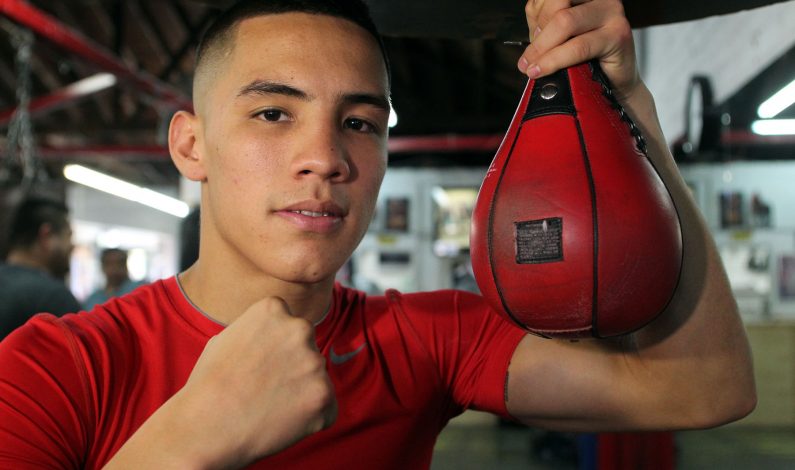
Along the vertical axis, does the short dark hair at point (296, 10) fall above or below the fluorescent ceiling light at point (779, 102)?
below

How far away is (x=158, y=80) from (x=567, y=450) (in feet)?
13.9

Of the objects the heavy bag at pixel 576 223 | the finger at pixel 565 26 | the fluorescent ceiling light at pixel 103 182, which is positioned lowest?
the heavy bag at pixel 576 223

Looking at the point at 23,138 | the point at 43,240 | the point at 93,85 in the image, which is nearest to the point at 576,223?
the point at 43,240

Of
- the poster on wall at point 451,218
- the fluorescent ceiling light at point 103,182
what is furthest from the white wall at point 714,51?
the fluorescent ceiling light at point 103,182

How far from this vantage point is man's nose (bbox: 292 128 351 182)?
3.29ft

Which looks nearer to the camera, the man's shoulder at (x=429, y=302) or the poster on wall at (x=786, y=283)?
the man's shoulder at (x=429, y=302)

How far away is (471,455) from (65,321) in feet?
14.6

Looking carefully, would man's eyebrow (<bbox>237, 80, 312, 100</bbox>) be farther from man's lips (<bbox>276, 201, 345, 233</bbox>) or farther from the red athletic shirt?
the red athletic shirt

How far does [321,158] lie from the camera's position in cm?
100

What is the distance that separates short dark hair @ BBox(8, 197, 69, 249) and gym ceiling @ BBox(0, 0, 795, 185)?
2.49 feet

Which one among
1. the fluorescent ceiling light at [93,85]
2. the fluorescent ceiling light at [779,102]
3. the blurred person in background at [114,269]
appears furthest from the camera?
the fluorescent ceiling light at [93,85]

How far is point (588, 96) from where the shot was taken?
90 centimetres

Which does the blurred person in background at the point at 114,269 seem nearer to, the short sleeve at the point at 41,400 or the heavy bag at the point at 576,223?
the short sleeve at the point at 41,400

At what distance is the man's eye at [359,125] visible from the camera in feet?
3.62
